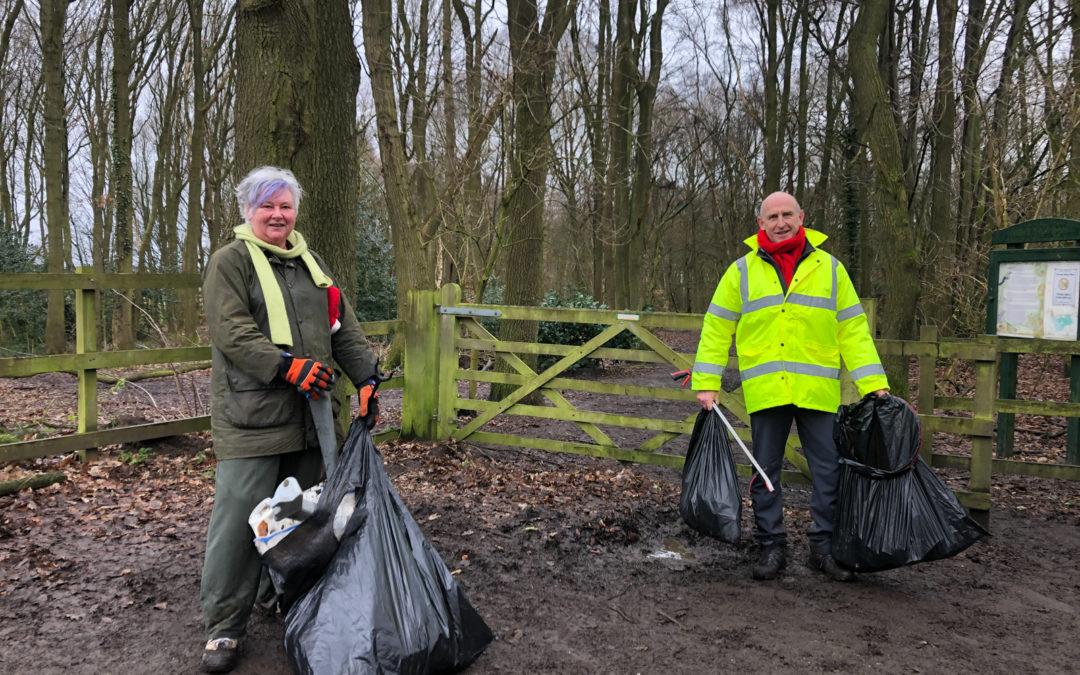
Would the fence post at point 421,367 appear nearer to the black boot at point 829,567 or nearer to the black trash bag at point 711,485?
the black trash bag at point 711,485

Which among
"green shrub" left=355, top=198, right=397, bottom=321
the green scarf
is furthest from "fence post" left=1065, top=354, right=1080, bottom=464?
"green shrub" left=355, top=198, right=397, bottom=321

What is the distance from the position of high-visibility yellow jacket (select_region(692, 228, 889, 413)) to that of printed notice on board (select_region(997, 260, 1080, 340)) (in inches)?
110

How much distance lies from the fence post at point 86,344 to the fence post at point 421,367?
2.02 meters

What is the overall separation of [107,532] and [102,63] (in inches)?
729

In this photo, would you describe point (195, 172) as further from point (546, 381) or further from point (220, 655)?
point (220, 655)

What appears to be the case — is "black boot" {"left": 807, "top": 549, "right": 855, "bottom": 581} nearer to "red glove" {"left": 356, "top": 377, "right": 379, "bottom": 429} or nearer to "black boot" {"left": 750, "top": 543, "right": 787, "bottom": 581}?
"black boot" {"left": 750, "top": 543, "right": 787, "bottom": 581}

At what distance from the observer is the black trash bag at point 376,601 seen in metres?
2.36

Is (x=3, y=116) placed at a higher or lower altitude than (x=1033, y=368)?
higher

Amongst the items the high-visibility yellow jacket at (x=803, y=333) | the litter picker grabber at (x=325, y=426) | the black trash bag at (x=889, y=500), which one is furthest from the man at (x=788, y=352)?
the litter picker grabber at (x=325, y=426)

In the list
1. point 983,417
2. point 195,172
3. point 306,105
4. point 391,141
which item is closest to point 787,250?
point 983,417

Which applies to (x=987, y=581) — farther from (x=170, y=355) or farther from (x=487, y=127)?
(x=487, y=127)

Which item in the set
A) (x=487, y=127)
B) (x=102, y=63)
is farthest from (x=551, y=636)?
(x=102, y=63)

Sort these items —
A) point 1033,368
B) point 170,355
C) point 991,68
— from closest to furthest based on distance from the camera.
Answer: point 170,355 → point 991,68 → point 1033,368

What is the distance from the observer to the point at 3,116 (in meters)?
19.2
